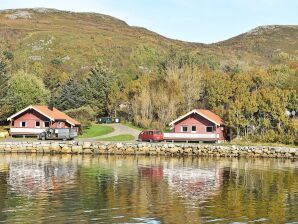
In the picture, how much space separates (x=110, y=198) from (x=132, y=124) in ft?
195

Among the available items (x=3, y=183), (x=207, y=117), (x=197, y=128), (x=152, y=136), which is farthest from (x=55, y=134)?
(x=3, y=183)

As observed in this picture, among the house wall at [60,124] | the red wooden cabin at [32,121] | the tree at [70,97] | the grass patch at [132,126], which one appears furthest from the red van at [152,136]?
the tree at [70,97]

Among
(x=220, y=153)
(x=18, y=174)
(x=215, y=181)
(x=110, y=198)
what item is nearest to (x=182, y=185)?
(x=215, y=181)

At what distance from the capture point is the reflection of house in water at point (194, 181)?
32.7 metres

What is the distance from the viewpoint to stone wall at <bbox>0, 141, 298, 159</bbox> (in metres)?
61.1

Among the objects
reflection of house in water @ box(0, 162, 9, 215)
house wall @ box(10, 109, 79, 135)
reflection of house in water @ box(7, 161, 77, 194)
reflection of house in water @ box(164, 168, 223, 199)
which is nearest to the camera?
reflection of house in water @ box(0, 162, 9, 215)

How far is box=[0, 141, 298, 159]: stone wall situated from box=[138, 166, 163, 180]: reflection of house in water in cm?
1335

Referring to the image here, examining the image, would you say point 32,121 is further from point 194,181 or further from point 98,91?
point 194,181

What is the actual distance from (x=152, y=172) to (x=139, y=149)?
17.8m

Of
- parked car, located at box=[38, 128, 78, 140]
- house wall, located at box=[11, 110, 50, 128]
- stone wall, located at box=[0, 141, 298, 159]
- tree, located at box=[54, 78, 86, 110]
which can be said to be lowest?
stone wall, located at box=[0, 141, 298, 159]

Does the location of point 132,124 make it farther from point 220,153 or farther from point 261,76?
point 220,153

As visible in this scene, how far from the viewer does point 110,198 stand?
29500 mm

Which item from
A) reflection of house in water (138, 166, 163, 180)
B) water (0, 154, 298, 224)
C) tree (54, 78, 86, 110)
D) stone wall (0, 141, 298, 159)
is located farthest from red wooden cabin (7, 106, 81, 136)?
reflection of house in water (138, 166, 163, 180)

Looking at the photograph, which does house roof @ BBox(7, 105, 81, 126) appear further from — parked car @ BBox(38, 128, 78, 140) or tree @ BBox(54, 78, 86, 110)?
tree @ BBox(54, 78, 86, 110)
